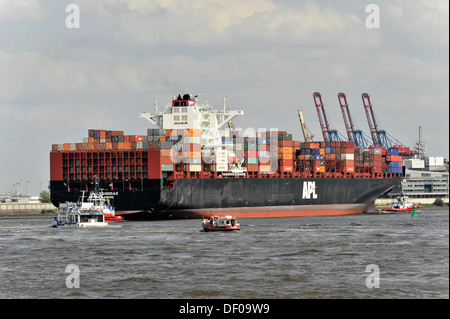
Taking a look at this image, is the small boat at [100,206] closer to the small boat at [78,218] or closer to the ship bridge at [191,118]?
the small boat at [78,218]

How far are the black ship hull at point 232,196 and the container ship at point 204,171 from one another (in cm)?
12

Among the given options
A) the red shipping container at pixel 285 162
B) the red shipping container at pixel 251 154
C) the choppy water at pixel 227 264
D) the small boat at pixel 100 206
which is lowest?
the choppy water at pixel 227 264

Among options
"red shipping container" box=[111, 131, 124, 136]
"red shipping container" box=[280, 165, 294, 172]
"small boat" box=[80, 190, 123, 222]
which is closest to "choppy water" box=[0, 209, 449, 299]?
"small boat" box=[80, 190, 123, 222]

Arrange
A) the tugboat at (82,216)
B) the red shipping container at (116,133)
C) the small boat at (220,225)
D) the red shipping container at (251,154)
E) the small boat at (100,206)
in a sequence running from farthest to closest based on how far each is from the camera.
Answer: the red shipping container at (251,154), the red shipping container at (116,133), the small boat at (100,206), the tugboat at (82,216), the small boat at (220,225)

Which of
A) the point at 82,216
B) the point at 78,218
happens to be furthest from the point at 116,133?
the point at 78,218

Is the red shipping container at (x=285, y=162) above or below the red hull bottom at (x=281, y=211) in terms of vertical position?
above

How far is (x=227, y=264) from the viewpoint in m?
44.7

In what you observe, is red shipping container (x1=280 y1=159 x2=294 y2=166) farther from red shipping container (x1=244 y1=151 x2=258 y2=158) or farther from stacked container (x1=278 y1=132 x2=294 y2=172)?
red shipping container (x1=244 y1=151 x2=258 y2=158)

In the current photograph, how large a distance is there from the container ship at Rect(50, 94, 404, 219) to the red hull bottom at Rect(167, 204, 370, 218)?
0.44ft

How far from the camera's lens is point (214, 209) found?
330 feet

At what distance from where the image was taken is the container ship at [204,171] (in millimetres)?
95688

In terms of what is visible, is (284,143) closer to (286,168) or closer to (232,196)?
(286,168)

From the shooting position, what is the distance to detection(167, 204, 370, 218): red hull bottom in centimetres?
9900

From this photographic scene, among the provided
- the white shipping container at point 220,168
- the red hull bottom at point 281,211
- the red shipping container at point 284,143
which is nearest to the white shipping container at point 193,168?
the white shipping container at point 220,168
